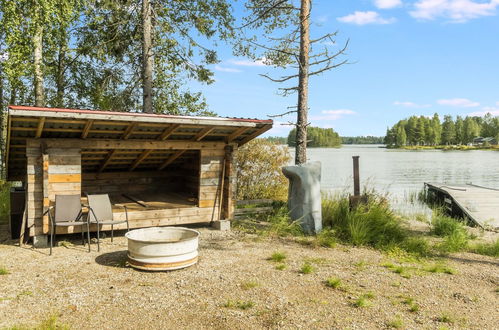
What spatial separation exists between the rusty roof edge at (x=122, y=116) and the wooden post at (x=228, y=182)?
3.24 feet

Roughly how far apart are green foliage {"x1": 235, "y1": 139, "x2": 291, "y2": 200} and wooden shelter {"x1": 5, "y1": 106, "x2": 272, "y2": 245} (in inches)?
79.1

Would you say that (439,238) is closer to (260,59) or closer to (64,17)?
(260,59)

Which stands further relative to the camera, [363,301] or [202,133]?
[202,133]

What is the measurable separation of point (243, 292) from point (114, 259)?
2.45 metres

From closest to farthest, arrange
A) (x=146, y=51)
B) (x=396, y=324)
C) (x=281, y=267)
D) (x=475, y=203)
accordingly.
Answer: (x=396, y=324), (x=281, y=267), (x=475, y=203), (x=146, y=51)

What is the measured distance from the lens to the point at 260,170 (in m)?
11.6

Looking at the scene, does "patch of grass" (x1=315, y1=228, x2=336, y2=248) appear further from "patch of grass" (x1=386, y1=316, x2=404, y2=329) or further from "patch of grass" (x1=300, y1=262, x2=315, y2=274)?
"patch of grass" (x1=386, y1=316, x2=404, y2=329)

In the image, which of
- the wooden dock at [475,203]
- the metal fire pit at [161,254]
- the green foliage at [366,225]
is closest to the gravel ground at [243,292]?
the metal fire pit at [161,254]

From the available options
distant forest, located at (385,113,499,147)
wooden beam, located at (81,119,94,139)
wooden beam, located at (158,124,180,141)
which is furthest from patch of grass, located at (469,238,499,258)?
distant forest, located at (385,113,499,147)

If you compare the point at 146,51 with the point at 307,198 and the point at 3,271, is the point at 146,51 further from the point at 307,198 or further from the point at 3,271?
the point at 3,271

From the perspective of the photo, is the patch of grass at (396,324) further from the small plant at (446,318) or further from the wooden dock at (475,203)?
the wooden dock at (475,203)

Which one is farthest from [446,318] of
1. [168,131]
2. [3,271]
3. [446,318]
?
[3,271]

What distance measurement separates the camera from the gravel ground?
151 inches

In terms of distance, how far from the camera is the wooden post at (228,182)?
8.10 metres
